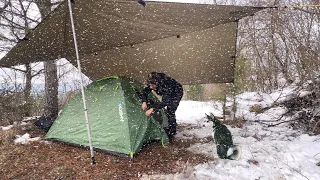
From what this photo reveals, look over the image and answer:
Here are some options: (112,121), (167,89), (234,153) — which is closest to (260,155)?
(234,153)

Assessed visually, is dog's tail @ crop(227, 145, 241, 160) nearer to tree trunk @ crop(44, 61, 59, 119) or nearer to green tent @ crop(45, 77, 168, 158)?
green tent @ crop(45, 77, 168, 158)

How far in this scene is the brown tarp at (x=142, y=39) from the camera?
3.59m

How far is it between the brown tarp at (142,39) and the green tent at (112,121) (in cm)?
68

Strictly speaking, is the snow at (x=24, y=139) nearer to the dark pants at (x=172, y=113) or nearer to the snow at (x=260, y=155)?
the snow at (x=260, y=155)

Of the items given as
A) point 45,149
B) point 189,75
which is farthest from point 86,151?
point 189,75

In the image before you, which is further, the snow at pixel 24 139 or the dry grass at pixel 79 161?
the snow at pixel 24 139

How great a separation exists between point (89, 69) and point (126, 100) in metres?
1.85

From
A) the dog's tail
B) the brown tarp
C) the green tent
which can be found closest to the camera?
the brown tarp

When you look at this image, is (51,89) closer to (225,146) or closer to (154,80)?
(154,80)

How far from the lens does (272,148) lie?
4.27m

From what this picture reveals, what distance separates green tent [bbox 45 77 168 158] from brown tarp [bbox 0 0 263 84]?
68 cm

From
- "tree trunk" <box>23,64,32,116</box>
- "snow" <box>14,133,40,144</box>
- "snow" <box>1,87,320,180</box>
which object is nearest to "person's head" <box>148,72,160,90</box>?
"snow" <box>1,87,320,180</box>

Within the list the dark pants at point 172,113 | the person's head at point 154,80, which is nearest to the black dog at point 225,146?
the dark pants at point 172,113

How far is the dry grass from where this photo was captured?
3.59m
